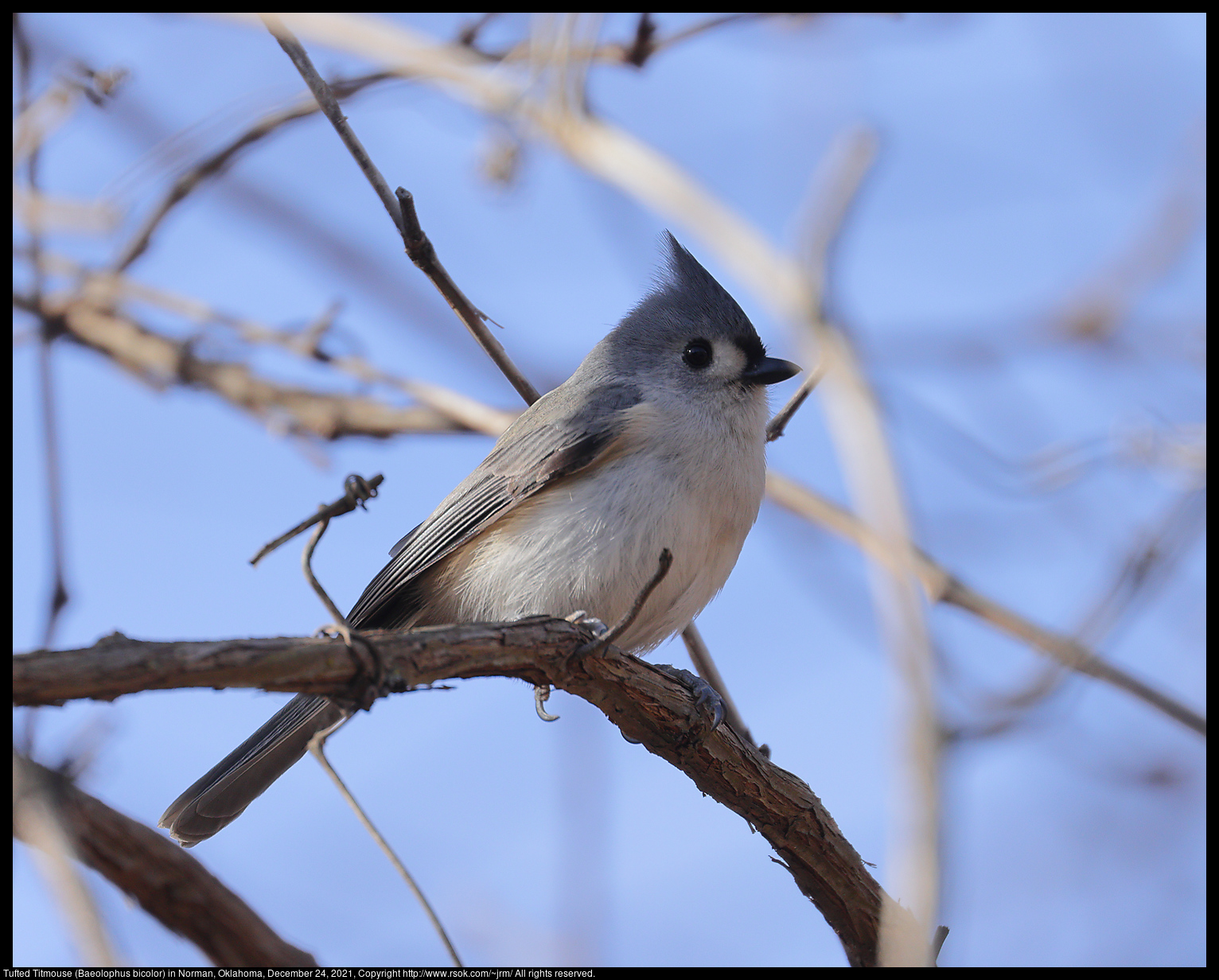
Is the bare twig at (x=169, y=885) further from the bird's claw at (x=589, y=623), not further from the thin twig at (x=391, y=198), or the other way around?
the thin twig at (x=391, y=198)

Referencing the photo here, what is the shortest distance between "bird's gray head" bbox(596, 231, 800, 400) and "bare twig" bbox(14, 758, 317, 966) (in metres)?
1.53

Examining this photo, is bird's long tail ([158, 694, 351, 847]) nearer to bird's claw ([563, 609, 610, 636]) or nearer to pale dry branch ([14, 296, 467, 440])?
bird's claw ([563, 609, 610, 636])

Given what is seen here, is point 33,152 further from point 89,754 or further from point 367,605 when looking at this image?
point 89,754

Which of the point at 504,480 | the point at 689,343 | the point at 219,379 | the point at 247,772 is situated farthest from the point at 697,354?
the point at 219,379

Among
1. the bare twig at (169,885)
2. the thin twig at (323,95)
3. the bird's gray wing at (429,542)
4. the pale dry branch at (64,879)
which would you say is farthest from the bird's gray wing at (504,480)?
the pale dry branch at (64,879)

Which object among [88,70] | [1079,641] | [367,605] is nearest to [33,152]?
[88,70]

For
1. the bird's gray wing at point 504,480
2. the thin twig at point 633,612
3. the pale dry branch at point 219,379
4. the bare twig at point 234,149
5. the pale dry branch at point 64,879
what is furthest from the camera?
the pale dry branch at point 219,379

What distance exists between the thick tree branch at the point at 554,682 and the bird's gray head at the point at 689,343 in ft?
2.84

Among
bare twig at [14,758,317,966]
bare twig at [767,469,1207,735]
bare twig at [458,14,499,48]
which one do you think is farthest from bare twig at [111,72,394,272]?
bare twig at [14,758,317,966]

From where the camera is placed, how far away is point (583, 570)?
2135 mm

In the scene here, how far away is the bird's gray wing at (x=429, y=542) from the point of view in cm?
214

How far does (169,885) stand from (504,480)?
1.23m

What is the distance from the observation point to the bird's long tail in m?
2.12

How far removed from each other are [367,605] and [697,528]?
0.84 meters
